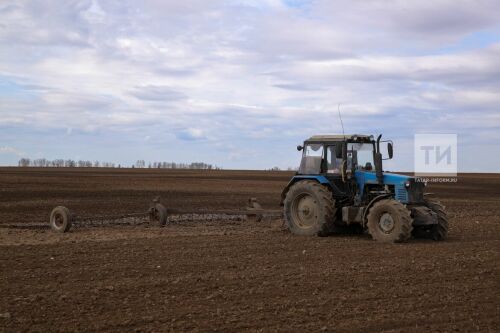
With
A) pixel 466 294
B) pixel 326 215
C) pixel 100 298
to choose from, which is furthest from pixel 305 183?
pixel 100 298

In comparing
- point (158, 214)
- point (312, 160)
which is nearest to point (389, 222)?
point (312, 160)

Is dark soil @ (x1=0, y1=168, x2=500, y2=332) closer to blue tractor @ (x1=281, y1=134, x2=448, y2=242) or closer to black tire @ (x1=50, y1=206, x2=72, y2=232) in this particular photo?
blue tractor @ (x1=281, y1=134, x2=448, y2=242)

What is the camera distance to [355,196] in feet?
45.1

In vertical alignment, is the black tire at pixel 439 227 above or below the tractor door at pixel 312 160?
below

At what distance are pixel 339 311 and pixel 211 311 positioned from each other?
4.71 feet

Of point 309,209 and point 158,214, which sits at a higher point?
point 309,209

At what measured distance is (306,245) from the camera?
12312 millimetres

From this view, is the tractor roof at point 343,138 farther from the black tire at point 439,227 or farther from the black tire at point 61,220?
the black tire at point 61,220

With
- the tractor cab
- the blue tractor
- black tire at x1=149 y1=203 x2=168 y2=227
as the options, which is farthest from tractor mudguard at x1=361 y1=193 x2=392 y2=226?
black tire at x1=149 y1=203 x2=168 y2=227

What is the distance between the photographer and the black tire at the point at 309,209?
13.5 meters

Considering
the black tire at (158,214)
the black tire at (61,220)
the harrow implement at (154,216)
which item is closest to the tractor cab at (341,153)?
the harrow implement at (154,216)

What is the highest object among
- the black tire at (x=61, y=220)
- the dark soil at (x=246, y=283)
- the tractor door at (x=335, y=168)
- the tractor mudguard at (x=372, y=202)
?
the tractor door at (x=335, y=168)

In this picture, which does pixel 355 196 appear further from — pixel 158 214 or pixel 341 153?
pixel 158 214

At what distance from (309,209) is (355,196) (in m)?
1.10
